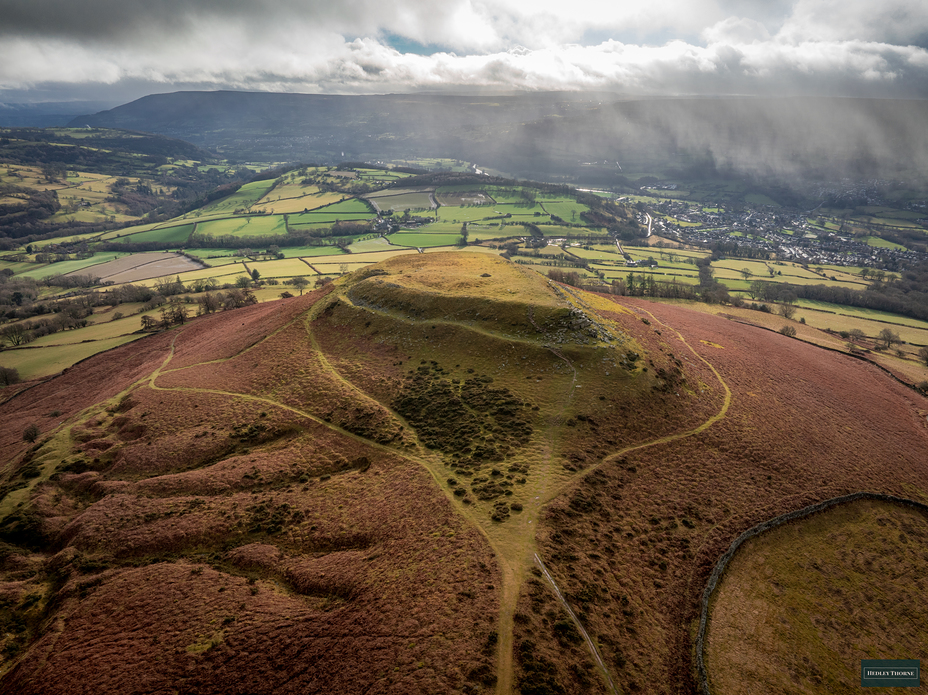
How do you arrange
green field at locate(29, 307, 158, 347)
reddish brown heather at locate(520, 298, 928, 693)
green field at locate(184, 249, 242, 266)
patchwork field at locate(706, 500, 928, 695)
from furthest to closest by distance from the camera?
1. green field at locate(184, 249, 242, 266)
2. green field at locate(29, 307, 158, 347)
3. reddish brown heather at locate(520, 298, 928, 693)
4. patchwork field at locate(706, 500, 928, 695)

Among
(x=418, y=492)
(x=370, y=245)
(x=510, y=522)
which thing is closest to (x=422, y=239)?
(x=370, y=245)

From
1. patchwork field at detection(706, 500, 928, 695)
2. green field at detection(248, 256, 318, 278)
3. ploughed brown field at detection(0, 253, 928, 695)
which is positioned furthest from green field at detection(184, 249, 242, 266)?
patchwork field at detection(706, 500, 928, 695)

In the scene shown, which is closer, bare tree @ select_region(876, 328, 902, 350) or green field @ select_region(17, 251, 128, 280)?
bare tree @ select_region(876, 328, 902, 350)

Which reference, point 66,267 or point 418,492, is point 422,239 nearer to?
point 66,267

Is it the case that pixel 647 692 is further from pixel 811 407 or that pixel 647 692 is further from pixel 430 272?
pixel 430 272

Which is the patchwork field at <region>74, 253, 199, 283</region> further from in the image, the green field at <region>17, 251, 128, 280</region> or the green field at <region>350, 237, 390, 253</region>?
the green field at <region>350, 237, 390, 253</region>

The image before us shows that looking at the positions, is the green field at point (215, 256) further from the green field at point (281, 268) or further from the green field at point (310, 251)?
the green field at point (310, 251)

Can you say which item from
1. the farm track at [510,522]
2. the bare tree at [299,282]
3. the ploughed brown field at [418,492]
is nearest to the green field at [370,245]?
the bare tree at [299,282]

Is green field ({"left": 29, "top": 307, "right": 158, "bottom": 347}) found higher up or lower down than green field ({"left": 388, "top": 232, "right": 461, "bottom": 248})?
lower down

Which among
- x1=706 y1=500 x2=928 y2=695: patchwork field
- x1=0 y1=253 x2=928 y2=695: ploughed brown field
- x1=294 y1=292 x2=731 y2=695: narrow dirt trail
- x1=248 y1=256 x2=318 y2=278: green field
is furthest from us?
x1=248 y1=256 x2=318 y2=278: green field
